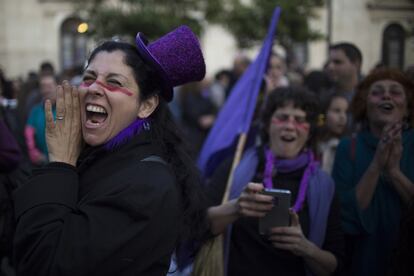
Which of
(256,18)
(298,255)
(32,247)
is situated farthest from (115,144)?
(256,18)

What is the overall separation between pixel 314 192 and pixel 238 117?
1.53m

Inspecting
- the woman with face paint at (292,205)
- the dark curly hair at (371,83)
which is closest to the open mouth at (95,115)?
the woman with face paint at (292,205)

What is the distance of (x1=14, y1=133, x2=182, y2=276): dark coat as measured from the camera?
67.8 inches

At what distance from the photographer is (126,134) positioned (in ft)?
6.79

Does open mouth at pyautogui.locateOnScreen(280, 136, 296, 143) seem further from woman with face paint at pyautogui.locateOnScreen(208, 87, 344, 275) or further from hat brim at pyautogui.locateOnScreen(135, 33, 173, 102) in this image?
hat brim at pyautogui.locateOnScreen(135, 33, 173, 102)

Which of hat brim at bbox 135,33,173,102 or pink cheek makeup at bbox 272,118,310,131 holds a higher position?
hat brim at bbox 135,33,173,102

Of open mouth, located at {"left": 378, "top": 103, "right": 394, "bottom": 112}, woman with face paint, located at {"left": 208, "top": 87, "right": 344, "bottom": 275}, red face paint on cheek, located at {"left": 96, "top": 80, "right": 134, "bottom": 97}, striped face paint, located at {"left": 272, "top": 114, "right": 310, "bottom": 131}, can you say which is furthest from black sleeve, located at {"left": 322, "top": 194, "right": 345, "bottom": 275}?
red face paint on cheek, located at {"left": 96, "top": 80, "right": 134, "bottom": 97}

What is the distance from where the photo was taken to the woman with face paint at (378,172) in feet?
9.86

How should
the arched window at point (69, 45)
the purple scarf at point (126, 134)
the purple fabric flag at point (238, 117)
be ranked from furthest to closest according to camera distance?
the arched window at point (69, 45)
the purple fabric flag at point (238, 117)
the purple scarf at point (126, 134)

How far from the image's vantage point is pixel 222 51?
80.7 ft

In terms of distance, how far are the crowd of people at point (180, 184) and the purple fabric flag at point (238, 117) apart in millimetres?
705

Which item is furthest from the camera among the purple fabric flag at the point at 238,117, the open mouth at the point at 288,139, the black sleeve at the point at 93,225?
the purple fabric flag at the point at 238,117

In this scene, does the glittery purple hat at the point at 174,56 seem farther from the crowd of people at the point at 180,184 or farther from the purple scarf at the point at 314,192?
the purple scarf at the point at 314,192

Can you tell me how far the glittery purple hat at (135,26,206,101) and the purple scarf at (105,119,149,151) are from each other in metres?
0.17
